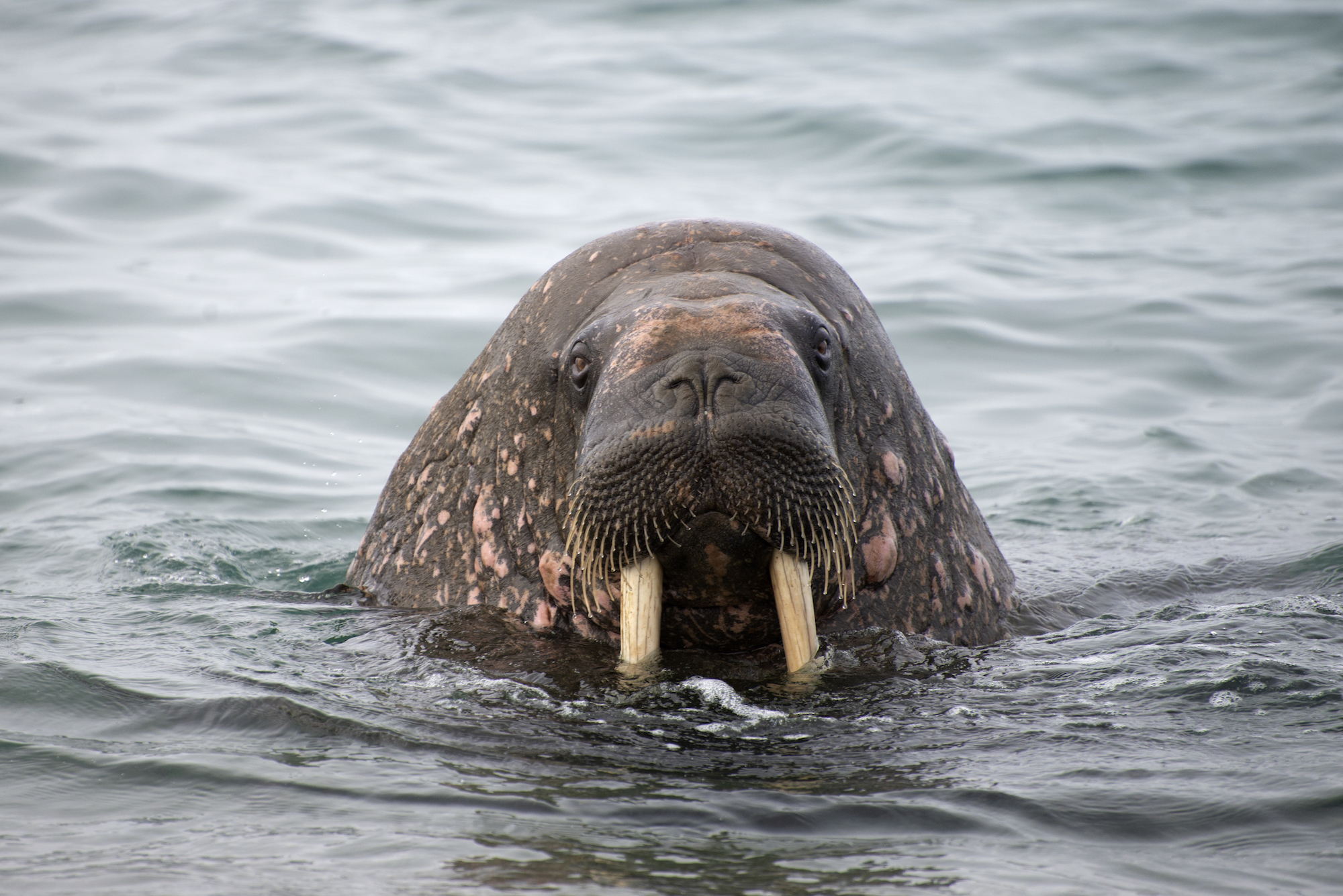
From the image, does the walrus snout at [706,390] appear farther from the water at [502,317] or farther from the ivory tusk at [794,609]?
the water at [502,317]

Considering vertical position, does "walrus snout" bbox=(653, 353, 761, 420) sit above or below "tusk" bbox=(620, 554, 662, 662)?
above

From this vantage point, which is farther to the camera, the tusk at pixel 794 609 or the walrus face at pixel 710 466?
the tusk at pixel 794 609

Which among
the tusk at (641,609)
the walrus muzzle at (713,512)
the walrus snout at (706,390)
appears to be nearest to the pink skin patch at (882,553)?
the walrus muzzle at (713,512)

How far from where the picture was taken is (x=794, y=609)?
4691 mm

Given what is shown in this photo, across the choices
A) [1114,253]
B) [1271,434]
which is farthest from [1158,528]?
[1114,253]

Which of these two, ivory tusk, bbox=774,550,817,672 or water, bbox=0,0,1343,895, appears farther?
ivory tusk, bbox=774,550,817,672

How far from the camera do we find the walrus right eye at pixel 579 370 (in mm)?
5047

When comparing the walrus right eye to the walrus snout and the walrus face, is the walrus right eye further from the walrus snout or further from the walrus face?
the walrus snout

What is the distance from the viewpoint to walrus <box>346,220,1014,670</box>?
14.6 ft

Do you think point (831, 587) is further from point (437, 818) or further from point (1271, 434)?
point (1271, 434)

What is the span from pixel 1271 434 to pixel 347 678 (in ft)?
26.1

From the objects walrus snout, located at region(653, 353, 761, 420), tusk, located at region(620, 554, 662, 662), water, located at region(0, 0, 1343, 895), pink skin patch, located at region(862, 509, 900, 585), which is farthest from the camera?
pink skin patch, located at region(862, 509, 900, 585)

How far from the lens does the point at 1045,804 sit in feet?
13.0

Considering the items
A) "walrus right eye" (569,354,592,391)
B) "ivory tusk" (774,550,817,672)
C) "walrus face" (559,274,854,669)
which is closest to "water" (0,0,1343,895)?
"ivory tusk" (774,550,817,672)
